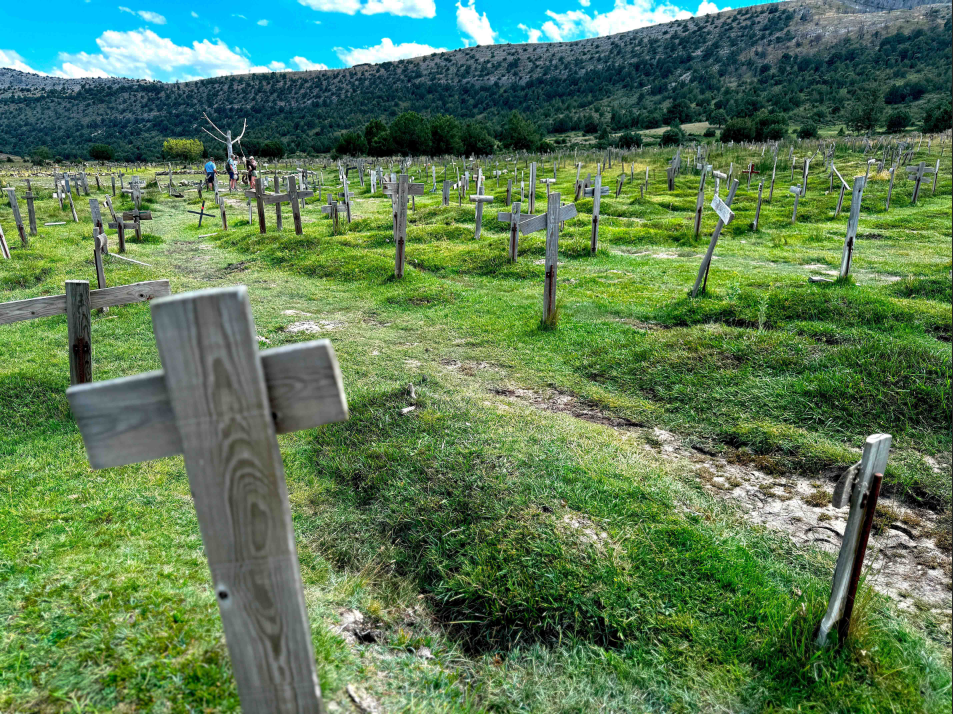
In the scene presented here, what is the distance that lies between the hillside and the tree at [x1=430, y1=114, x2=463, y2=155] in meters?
24.8

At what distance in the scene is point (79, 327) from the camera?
5246 millimetres

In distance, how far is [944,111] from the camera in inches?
1650

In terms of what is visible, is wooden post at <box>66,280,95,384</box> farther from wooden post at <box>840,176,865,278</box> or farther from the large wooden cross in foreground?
wooden post at <box>840,176,865,278</box>

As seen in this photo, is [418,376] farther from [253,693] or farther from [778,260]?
[778,260]

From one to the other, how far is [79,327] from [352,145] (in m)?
62.5

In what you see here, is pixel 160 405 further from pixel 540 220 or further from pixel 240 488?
pixel 540 220

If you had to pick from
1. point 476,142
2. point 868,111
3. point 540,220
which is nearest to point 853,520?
point 540,220

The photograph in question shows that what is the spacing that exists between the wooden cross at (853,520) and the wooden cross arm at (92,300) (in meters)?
5.05

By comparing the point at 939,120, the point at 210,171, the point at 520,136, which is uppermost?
the point at 520,136

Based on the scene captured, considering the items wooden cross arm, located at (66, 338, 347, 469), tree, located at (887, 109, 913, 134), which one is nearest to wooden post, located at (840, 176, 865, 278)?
wooden cross arm, located at (66, 338, 347, 469)

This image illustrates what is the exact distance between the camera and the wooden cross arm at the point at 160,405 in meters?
1.38

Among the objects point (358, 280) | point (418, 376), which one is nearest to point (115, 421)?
point (418, 376)

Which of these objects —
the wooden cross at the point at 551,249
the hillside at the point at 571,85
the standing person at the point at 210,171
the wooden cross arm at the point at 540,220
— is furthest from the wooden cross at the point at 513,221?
the hillside at the point at 571,85

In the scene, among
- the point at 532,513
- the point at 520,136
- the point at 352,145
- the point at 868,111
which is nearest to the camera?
the point at 532,513
